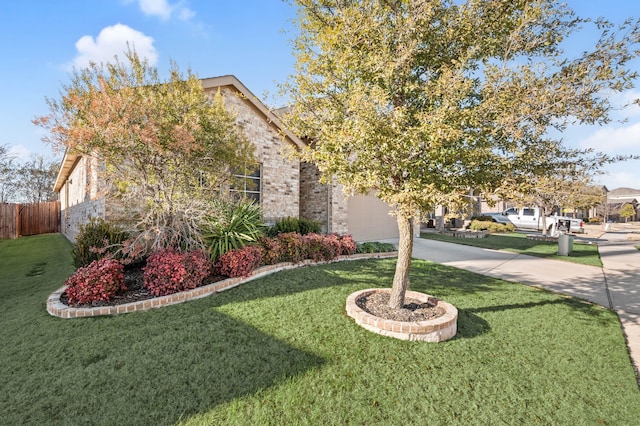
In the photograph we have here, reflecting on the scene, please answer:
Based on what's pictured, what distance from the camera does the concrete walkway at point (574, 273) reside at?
5.70m

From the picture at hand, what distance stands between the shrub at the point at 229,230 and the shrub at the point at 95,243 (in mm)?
1761

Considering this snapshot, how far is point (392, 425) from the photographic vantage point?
8.40 ft

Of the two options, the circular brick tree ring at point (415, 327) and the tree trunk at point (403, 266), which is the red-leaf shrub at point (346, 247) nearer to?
the tree trunk at point (403, 266)

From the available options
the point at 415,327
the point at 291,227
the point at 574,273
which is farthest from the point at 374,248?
the point at 415,327

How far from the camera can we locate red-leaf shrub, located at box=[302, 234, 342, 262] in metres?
8.04

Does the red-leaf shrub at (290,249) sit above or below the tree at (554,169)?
below

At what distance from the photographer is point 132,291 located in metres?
5.46

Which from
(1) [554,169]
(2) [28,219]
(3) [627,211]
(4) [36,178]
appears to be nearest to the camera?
(1) [554,169]

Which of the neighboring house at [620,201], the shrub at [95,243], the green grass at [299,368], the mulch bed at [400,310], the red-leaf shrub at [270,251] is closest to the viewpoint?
the green grass at [299,368]

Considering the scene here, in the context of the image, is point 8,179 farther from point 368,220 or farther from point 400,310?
point 400,310

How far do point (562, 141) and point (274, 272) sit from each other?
19.5 ft

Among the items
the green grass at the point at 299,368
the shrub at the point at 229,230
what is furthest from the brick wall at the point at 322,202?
the green grass at the point at 299,368

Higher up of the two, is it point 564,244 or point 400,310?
point 564,244

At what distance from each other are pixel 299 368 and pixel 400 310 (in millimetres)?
2047
